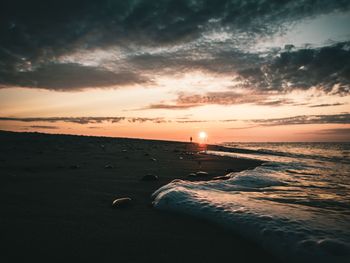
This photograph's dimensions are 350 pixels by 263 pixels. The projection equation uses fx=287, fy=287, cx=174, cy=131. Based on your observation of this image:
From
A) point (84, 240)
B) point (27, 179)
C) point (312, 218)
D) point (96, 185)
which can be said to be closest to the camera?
point (84, 240)

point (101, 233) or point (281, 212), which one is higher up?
point (281, 212)

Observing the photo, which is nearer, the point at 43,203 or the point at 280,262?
the point at 280,262

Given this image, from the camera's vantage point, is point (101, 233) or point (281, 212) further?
point (281, 212)

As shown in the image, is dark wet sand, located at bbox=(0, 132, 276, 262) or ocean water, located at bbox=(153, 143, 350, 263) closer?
dark wet sand, located at bbox=(0, 132, 276, 262)

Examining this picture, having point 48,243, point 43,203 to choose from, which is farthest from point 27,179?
point 48,243

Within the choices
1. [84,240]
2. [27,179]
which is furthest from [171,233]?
[27,179]

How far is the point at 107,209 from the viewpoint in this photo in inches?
204

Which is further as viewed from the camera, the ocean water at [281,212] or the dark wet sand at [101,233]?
the ocean water at [281,212]

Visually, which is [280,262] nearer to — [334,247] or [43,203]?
[334,247]

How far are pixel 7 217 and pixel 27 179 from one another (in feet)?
13.1

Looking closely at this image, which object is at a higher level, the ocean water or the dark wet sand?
the ocean water

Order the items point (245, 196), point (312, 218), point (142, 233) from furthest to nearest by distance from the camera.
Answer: point (245, 196) < point (312, 218) < point (142, 233)

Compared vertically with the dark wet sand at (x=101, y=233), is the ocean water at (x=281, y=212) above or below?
above

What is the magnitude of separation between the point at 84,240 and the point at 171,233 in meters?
1.20
